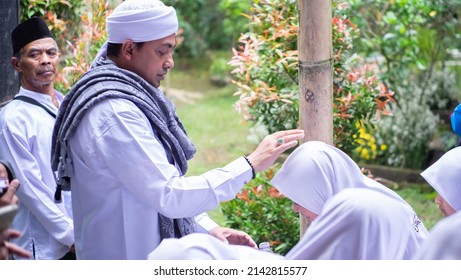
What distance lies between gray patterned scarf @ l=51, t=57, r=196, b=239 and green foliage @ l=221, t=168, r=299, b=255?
176 centimetres

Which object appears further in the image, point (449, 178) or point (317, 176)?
point (449, 178)

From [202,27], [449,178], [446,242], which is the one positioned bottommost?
[202,27]

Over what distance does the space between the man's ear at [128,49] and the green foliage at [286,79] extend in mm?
1804

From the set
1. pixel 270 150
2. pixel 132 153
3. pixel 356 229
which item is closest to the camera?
pixel 356 229

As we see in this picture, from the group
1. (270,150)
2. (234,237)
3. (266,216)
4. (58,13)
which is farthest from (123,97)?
(58,13)

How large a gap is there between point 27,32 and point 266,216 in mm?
1898

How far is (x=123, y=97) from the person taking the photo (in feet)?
11.8

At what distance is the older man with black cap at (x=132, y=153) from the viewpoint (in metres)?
3.53

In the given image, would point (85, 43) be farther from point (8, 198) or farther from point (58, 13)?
point (8, 198)

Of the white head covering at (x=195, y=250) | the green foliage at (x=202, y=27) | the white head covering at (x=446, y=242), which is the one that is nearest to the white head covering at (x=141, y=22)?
the white head covering at (x=195, y=250)

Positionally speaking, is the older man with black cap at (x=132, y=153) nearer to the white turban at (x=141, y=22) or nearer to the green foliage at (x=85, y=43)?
the white turban at (x=141, y=22)

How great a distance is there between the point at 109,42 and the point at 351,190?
1370 mm
